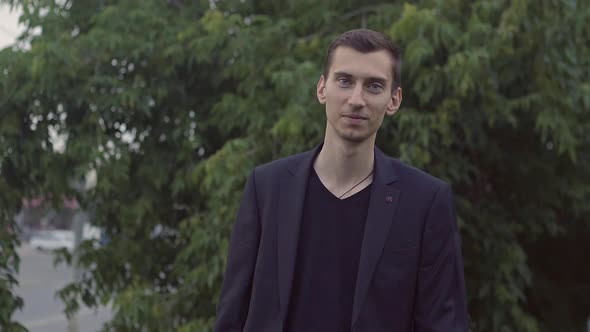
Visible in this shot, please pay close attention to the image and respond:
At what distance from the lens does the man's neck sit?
7.11ft

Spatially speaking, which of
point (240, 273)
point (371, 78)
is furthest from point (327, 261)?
point (371, 78)

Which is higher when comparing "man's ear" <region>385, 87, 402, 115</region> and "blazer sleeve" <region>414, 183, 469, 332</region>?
"man's ear" <region>385, 87, 402, 115</region>

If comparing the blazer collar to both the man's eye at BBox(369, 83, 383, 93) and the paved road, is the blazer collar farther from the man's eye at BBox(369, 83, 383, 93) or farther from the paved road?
the paved road

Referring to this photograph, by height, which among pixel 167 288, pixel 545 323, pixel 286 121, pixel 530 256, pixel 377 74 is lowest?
pixel 545 323

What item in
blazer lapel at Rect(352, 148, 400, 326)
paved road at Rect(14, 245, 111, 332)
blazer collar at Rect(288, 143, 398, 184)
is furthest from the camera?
paved road at Rect(14, 245, 111, 332)

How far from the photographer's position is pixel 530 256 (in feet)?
24.5

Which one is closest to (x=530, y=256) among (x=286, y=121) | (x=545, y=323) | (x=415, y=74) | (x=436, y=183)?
(x=545, y=323)

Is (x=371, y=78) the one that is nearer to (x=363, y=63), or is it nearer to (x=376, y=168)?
(x=363, y=63)

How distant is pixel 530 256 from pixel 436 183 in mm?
5612

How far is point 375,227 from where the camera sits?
2.08m

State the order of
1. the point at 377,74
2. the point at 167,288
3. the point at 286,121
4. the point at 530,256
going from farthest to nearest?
the point at 530,256 → the point at 167,288 → the point at 286,121 → the point at 377,74

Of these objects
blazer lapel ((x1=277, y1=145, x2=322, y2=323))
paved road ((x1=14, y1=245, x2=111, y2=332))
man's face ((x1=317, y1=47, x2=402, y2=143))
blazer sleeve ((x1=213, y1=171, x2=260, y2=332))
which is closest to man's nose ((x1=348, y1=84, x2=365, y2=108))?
man's face ((x1=317, y1=47, x2=402, y2=143))

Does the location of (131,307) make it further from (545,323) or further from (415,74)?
(545,323)

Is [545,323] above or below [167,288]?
below
